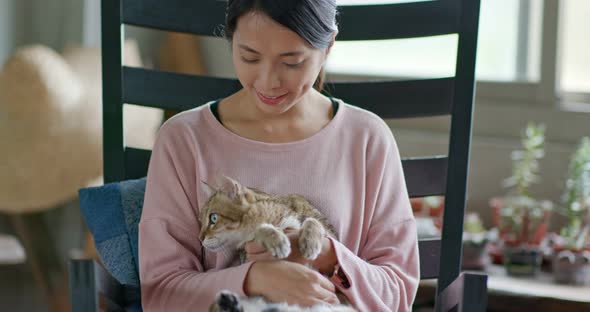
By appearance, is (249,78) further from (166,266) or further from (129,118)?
(129,118)

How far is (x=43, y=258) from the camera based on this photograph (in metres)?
2.62

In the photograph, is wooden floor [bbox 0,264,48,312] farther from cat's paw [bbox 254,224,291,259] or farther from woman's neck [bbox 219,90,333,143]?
cat's paw [bbox 254,224,291,259]

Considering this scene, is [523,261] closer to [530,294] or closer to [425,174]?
[530,294]

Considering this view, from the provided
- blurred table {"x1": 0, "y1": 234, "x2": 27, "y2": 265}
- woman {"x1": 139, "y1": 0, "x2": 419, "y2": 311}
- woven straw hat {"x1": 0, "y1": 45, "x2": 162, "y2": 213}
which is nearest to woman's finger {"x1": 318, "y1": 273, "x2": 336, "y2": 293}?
woman {"x1": 139, "y1": 0, "x2": 419, "y2": 311}

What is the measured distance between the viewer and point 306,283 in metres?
1.16

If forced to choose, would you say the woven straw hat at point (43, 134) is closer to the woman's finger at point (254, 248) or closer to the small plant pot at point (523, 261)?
the small plant pot at point (523, 261)

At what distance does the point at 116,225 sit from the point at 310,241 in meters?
0.36

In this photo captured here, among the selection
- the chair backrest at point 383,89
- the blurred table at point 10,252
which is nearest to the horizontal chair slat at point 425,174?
the chair backrest at point 383,89

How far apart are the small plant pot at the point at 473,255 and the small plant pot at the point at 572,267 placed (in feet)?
0.56

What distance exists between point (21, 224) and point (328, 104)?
1.51 metres

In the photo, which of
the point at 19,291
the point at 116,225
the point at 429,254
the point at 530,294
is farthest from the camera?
the point at 19,291

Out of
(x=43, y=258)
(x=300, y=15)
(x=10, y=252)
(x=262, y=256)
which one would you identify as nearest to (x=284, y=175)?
(x=262, y=256)

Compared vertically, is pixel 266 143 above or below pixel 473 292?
above

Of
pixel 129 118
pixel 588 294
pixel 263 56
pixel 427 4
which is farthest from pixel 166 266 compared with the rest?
pixel 129 118
